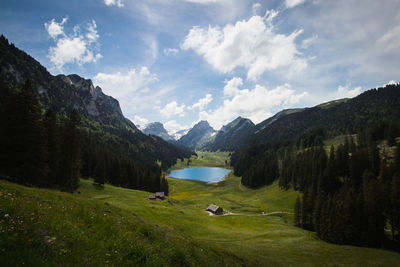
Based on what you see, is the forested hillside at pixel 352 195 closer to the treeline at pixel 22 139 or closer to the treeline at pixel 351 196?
the treeline at pixel 351 196

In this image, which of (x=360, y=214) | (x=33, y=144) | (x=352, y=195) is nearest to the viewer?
(x=33, y=144)

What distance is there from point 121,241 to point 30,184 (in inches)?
1354

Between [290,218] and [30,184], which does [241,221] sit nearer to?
[290,218]

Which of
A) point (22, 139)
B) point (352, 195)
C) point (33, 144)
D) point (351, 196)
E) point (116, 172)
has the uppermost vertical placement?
point (22, 139)

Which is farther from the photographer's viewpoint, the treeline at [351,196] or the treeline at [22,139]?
the treeline at [351,196]

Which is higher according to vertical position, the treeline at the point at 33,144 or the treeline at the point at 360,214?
the treeline at the point at 33,144

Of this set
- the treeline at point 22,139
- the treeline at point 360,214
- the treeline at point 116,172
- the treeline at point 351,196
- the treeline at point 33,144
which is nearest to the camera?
the treeline at point 22,139

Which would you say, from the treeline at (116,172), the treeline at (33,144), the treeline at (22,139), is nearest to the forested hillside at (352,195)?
the treeline at (116,172)

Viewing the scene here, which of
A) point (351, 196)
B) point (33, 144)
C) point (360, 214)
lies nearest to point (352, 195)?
point (351, 196)

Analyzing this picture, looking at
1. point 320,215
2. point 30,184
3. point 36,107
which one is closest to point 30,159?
point 30,184

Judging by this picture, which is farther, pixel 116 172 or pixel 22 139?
pixel 116 172

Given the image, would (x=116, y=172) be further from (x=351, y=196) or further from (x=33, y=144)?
(x=351, y=196)

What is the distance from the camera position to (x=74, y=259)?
621 cm

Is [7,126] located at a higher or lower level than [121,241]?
higher
